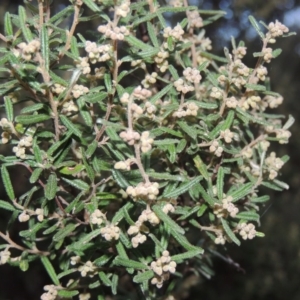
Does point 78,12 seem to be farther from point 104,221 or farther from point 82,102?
point 104,221

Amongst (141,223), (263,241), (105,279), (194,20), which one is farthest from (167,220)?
(263,241)

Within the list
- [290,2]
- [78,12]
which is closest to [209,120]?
[78,12]

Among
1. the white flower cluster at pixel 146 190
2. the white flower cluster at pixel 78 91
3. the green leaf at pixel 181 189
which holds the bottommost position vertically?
the green leaf at pixel 181 189

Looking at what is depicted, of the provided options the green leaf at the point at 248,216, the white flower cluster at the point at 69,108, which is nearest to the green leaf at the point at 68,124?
the white flower cluster at the point at 69,108

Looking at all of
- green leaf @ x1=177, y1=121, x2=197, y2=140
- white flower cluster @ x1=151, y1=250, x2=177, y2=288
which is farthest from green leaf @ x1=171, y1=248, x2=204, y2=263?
green leaf @ x1=177, y1=121, x2=197, y2=140

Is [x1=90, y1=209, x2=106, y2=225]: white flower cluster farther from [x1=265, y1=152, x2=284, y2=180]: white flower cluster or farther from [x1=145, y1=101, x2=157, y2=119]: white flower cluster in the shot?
[x1=265, y1=152, x2=284, y2=180]: white flower cluster

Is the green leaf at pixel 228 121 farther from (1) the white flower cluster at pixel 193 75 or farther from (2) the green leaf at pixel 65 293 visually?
(2) the green leaf at pixel 65 293

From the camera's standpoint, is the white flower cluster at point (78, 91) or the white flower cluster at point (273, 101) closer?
the white flower cluster at point (78, 91)
